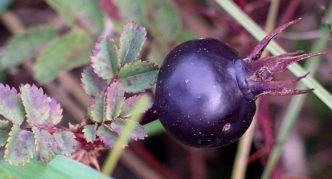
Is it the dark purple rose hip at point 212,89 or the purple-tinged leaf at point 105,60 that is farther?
the purple-tinged leaf at point 105,60

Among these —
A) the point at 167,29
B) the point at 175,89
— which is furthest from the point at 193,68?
the point at 167,29

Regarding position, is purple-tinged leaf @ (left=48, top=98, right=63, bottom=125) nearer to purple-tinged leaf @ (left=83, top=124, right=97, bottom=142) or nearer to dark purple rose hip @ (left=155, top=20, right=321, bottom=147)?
purple-tinged leaf @ (left=83, top=124, right=97, bottom=142)

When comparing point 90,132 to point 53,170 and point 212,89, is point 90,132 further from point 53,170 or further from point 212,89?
point 212,89

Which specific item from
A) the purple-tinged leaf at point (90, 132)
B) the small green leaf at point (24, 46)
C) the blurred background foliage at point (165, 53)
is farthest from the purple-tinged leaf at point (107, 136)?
the small green leaf at point (24, 46)

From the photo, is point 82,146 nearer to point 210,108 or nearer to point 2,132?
point 2,132

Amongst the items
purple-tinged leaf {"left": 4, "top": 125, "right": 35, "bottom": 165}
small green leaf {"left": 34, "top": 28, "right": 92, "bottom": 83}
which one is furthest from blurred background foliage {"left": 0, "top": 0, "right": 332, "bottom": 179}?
purple-tinged leaf {"left": 4, "top": 125, "right": 35, "bottom": 165}

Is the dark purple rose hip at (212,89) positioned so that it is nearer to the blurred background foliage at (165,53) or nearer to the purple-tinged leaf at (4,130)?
the purple-tinged leaf at (4,130)

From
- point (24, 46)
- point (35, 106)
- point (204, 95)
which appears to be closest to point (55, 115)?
point (35, 106)
